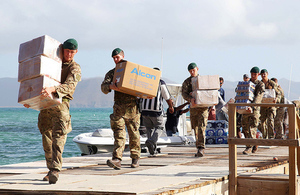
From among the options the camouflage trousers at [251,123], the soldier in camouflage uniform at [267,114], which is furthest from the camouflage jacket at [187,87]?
the soldier in camouflage uniform at [267,114]

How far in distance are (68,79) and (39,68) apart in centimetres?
53

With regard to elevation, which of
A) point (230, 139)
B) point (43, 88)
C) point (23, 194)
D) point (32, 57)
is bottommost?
point (23, 194)

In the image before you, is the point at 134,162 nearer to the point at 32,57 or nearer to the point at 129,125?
the point at 129,125

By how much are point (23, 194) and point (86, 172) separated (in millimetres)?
2020

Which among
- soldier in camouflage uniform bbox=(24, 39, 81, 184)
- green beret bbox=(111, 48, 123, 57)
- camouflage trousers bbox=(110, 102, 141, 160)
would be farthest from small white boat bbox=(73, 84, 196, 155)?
soldier in camouflage uniform bbox=(24, 39, 81, 184)

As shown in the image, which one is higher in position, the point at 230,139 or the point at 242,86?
the point at 242,86

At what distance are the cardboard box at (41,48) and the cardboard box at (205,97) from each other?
13.7 feet

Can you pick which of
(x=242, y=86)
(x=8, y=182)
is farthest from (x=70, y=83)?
(x=242, y=86)

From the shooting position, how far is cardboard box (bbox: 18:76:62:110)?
6.45m

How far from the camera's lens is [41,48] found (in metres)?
6.56

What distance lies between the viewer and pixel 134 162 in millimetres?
8766

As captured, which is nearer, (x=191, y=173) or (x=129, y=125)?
(x=191, y=173)

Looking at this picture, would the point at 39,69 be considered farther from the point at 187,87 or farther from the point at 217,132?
the point at 217,132

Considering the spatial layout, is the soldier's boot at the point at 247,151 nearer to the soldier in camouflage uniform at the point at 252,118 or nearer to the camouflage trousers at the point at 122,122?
the soldier in camouflage uniform at the point at 252,118
